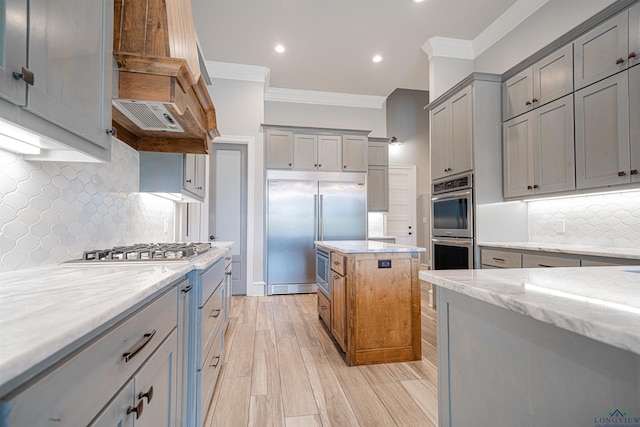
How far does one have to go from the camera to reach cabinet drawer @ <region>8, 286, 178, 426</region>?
0.46 metres

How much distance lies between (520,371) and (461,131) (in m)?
3.14

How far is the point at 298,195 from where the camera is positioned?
15.1 feet

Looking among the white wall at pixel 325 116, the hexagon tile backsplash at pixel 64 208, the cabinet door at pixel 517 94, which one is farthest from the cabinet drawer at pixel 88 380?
the white wall at pixel 325 116

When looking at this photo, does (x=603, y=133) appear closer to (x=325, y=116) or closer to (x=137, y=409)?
(x=137, y=409)

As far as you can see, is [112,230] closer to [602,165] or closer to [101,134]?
[101,134]

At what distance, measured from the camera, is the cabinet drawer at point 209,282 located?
1539 millimetres

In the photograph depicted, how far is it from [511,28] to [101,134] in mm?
4193

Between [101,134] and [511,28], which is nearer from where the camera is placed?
[101,134]

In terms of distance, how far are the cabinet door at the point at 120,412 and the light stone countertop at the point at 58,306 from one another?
0.18 meters

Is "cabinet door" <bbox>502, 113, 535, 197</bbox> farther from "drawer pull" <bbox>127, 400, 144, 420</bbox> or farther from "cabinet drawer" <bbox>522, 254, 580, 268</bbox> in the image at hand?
Result: "drawer pull" <bbox>127, 400, 144, 420</bbox>

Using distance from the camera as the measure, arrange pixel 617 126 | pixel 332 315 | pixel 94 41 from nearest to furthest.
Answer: pixel 94 41 → pixel 617 126 → pixel 332 315

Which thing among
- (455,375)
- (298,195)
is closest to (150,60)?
(455,375)

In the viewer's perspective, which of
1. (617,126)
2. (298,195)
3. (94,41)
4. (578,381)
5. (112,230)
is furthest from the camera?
(298,195)

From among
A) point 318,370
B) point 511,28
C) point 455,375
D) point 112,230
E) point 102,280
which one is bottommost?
point 318,370
